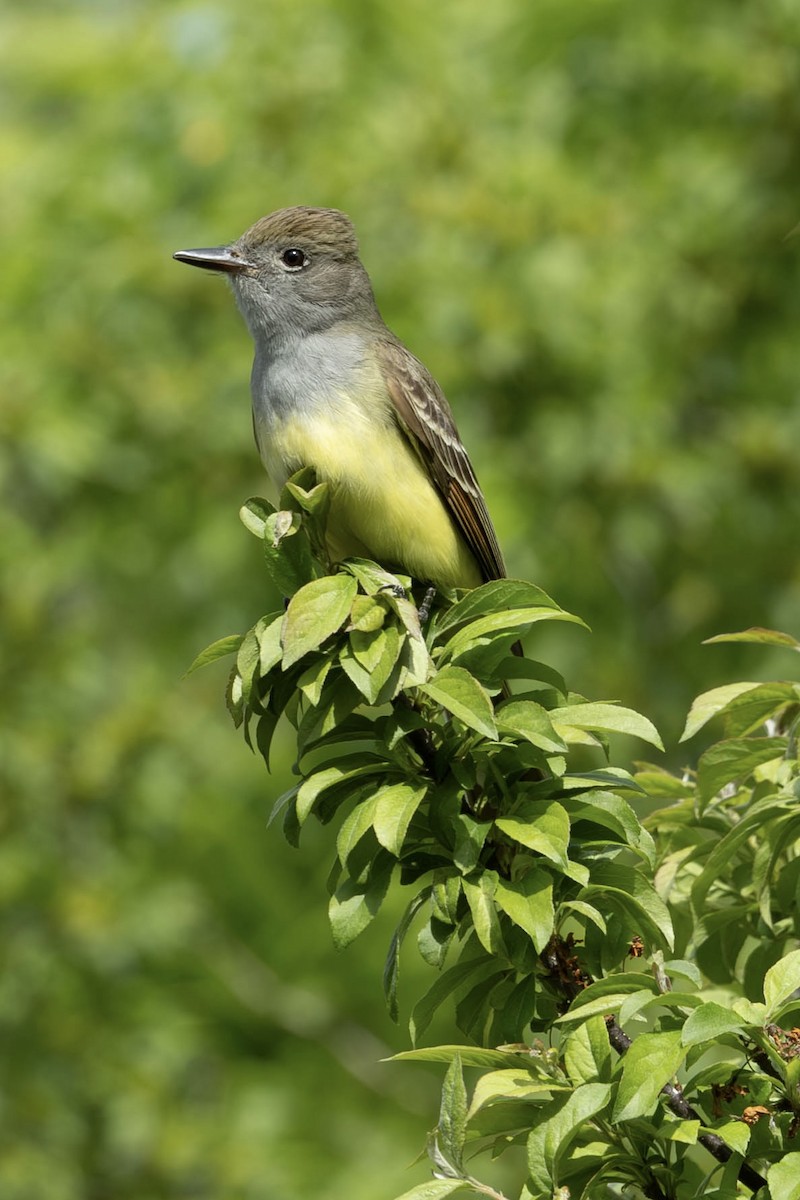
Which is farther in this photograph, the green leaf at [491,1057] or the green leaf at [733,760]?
the green leaf at [733,760]

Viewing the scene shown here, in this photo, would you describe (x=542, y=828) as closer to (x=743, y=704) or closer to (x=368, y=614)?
(x=368, y=614)

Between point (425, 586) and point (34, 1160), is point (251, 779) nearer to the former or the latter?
point (34, 1160)

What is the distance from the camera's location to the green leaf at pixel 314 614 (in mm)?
2543

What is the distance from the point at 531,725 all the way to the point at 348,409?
2.12m

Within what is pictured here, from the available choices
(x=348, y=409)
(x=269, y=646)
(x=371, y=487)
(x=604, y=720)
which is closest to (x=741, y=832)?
(x=604, y=720)

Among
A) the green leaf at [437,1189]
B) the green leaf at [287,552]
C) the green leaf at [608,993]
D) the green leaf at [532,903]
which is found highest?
the green leaf at [287,552]

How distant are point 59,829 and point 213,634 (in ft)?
3.93

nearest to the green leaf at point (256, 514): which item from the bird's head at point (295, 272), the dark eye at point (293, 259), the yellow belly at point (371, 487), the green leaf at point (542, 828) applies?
the green leaf at point (542, 828)

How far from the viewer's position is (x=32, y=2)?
17.2 metres

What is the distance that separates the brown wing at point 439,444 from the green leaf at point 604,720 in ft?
6.65

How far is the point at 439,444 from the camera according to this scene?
4730mm

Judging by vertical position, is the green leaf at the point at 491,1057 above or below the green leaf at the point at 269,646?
below

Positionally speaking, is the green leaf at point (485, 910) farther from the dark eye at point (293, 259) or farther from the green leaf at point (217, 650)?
the dark eye at point (293, 259)

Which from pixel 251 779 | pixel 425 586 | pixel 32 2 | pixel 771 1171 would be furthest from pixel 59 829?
pixel 32 2
